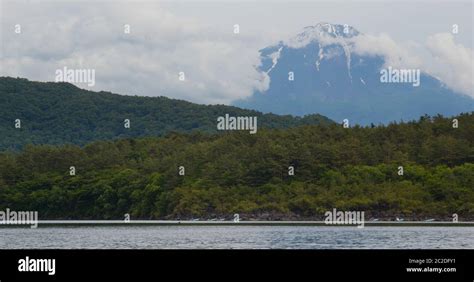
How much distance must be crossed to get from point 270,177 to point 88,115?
6066cm

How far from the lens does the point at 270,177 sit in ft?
295

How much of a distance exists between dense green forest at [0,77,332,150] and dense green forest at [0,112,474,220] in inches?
1414

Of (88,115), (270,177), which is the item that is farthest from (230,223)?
(88,115)

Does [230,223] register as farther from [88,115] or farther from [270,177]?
[88,115]

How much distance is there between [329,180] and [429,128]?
16.6 m

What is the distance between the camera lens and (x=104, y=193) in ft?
299

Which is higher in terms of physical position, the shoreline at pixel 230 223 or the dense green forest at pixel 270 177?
the dense green forest at pixel 270 177

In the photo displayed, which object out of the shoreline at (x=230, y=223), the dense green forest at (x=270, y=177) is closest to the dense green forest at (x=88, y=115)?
the dense green forest at (x=270, y=177)

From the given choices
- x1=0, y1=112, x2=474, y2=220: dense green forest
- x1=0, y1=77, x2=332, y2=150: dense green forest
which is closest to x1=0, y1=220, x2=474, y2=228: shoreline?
x1=0, y1=112, x2=474, y2=220: dense green forest

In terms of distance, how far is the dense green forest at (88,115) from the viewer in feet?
462

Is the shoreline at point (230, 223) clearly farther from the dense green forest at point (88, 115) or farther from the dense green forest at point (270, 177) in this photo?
the dense green forest at point (88, 115)

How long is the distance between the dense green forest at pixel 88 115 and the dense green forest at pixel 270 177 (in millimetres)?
35915
